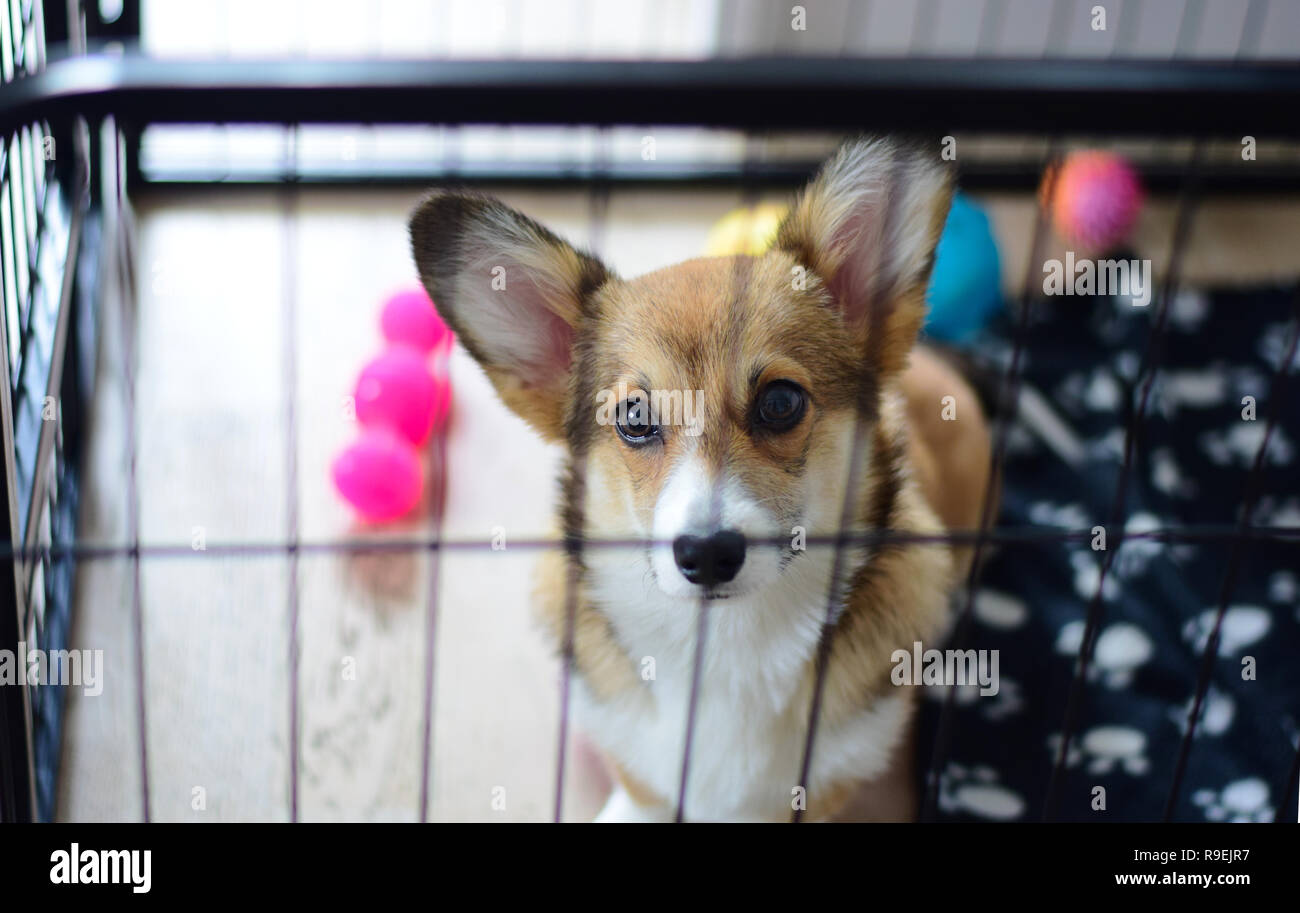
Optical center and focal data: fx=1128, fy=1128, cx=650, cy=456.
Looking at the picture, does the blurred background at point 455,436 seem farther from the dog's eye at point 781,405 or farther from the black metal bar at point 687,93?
the dog's eye at point 781,405

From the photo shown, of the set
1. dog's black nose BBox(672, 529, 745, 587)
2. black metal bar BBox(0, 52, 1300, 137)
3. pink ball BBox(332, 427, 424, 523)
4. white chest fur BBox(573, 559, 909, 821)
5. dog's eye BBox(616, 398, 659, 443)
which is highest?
black metal bar BBox(0, 52, 1300, 137)

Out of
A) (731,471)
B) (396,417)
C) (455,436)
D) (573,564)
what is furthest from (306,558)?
(731,471)

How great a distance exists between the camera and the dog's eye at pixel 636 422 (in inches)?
52.0

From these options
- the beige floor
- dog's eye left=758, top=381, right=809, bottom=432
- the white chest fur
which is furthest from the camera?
the beige floor

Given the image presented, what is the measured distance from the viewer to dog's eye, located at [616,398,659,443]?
1.32 meters

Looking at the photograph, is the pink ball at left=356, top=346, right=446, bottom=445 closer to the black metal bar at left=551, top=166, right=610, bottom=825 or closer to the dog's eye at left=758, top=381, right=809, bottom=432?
the black metal bar at left=551, top=166, right=610, bottom=825

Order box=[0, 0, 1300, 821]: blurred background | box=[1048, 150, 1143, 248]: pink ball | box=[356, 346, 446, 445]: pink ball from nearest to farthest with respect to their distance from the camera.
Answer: box=[0, 0, 1300, 821]: blurred background, box=[356, 346, 446, 445]: pink ball, box=[1048, 150, 1143, 248]: pink ball

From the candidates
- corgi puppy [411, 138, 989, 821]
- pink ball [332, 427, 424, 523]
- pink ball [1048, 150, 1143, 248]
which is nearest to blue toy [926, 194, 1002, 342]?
pink ball [1048, 150, 1143, 248]

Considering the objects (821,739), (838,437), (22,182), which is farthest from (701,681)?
(22,182)

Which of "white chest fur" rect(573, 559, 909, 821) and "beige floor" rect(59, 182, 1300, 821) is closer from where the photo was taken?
"white chest fur" rect(573, 559, 909, 821)

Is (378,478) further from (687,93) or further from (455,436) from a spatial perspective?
(687,93)

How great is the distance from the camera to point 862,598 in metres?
1.46

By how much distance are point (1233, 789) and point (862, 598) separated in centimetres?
69

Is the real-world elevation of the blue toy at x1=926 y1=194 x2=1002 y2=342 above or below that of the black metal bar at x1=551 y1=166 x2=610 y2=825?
above
